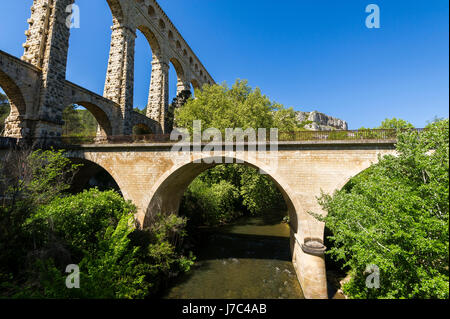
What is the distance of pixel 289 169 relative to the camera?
9.62 m

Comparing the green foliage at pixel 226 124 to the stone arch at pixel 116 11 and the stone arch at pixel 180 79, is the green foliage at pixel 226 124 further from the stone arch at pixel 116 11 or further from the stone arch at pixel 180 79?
the stone arch at pixel 180 79

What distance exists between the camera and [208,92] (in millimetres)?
19109

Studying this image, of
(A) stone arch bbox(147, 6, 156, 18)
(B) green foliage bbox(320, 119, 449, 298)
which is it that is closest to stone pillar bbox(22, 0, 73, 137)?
(A) stone arch bbox(147, 6, 156, 18)

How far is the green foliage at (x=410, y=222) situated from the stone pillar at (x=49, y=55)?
56.2 feet

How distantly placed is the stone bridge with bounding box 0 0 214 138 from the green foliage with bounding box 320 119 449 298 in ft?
56.8

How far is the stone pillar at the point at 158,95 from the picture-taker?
22969 mm

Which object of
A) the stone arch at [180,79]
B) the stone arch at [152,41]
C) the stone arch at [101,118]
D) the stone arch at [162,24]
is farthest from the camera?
the stone arch at [180,79]

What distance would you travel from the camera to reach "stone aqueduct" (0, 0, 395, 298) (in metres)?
9.08

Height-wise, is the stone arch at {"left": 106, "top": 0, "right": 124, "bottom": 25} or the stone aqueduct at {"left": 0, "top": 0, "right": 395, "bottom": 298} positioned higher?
the stone arch at {"left": 106, "top": 0, "right": 124, "bottom": 25}

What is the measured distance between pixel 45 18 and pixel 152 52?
1147cm

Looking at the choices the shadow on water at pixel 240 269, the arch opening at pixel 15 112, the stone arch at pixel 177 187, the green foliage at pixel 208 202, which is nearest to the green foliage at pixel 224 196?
the green foliage at pixel 208 202

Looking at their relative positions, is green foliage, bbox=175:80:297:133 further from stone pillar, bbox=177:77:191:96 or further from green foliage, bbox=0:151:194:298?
stone pillar, bbox=177:77:191:96

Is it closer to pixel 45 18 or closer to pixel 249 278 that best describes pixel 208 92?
pixel 45 18

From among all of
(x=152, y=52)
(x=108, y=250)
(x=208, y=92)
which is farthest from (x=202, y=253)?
(x=152, y=52)
